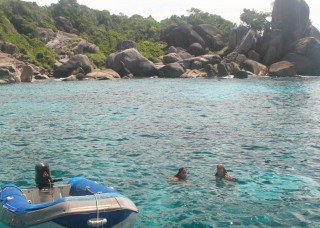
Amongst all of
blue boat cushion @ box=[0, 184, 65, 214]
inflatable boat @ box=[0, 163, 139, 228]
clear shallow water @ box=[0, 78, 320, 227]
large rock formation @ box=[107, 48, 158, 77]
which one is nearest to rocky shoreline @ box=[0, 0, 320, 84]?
large rock formation @ box=[107, 48, 158, 77]

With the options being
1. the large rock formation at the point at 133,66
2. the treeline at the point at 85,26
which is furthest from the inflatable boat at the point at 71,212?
the treeline at the point at 85,26

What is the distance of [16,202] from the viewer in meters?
9.55

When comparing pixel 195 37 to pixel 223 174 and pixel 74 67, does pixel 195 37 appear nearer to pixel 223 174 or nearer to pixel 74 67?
pixel 74 67

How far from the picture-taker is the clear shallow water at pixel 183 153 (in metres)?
12.0

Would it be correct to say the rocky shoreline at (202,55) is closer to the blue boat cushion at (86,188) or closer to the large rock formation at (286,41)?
the large rock formation at (286,41)

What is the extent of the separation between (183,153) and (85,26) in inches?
3631

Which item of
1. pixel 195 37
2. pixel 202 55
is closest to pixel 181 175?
pixel 202 55

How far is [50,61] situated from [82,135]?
59.8 m

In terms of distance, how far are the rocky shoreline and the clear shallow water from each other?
113ft

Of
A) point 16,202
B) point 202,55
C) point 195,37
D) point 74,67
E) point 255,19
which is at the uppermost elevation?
point 255,19

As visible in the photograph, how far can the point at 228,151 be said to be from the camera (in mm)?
18875

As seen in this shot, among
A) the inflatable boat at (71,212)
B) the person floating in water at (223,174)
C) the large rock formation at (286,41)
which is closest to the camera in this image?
the inflatable boat at (71,212)

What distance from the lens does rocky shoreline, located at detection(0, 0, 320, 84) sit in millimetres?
70625

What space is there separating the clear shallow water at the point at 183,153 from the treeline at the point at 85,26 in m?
49.2
